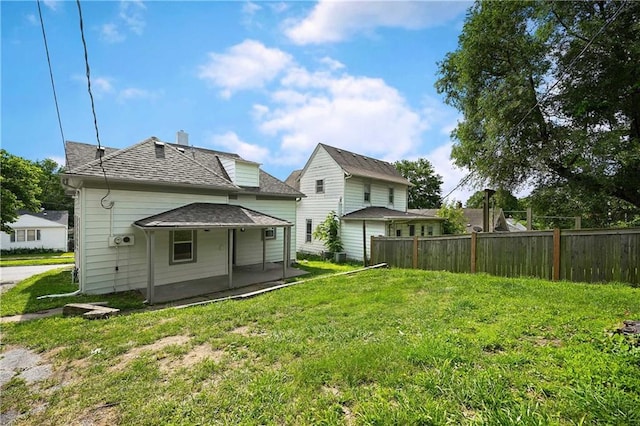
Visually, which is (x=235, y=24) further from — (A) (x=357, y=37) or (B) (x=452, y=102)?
(B) (x=452, y=102)

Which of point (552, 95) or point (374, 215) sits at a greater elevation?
point (552, 95)

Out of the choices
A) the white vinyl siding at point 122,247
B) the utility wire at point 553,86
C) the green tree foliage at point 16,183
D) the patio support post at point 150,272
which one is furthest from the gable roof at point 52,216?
the utility wire at point 553,86

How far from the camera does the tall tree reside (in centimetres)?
4353

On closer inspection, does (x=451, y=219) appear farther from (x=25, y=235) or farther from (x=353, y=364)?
(x=25, y=235)

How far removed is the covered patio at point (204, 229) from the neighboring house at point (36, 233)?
2783 centimetres

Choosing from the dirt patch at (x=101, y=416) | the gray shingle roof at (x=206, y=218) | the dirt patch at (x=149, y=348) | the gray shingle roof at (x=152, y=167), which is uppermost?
the gray shingle roof at (x=152, y=167)

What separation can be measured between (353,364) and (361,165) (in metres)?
17.2

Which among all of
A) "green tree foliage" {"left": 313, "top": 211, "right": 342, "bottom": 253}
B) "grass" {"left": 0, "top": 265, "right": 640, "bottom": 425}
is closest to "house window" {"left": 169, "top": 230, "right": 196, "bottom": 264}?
"grass" {"left": 0, "top": 265, "right": 640, "bottom": 425}

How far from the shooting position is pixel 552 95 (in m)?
11.0

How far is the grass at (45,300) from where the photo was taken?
7.01 m

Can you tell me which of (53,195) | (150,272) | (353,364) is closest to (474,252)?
(353,364)

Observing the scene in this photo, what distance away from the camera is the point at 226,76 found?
26.3ft

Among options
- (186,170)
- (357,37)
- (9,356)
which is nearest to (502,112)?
(357,37)

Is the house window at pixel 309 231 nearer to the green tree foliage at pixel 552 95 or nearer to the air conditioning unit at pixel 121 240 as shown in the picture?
the green tree foliage at pixel 552 95
